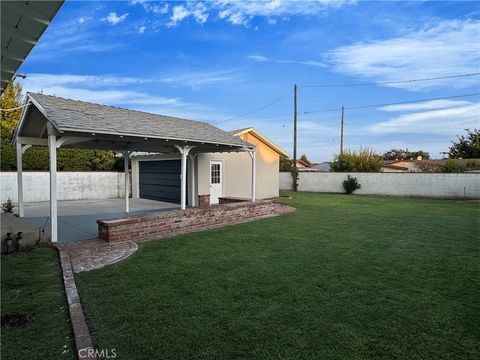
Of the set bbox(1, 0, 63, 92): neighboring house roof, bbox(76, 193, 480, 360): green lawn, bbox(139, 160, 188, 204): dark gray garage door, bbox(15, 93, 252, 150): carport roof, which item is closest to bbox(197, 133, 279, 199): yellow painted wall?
bbox(139, 160, 188, 204): dark gray garage door

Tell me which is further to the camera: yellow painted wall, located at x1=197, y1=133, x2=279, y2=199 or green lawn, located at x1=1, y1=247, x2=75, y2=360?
yellow painted wall, located at x1=197, y1=133, x2=279, y2=199

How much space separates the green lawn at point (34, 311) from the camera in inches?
117

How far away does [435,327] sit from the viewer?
11.0ft

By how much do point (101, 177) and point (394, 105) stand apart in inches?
855

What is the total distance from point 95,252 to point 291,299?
4465 millimetres

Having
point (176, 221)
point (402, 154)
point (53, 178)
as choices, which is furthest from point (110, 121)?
point (402, 154)

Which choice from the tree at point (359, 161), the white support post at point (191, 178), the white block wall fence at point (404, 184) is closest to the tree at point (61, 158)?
the white support post at point (191, 178)

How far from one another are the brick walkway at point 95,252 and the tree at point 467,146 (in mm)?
31297

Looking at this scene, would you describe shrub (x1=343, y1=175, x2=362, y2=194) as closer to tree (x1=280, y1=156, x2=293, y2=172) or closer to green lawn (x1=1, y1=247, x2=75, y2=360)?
tree (x1=280, y1=156, x2=293, y2=172)

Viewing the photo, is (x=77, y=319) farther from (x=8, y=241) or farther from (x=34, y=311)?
(x=8, y=241)

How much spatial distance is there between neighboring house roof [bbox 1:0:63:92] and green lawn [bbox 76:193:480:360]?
3088 millimetres

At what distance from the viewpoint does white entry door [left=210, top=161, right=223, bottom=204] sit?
1546 centimetres

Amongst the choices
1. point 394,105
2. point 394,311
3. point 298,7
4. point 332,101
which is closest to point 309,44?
point 298,7

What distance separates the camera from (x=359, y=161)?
2328 cm
